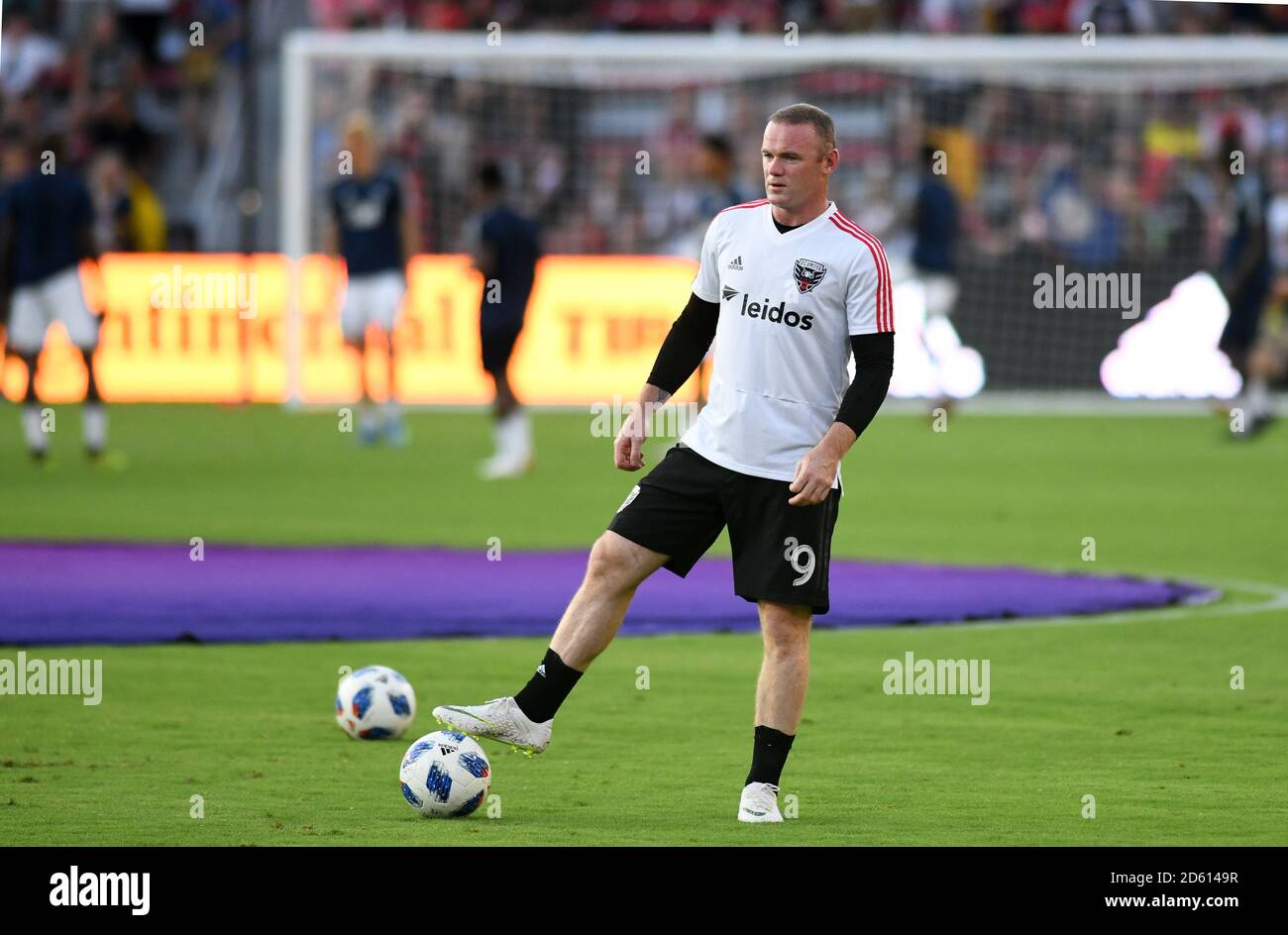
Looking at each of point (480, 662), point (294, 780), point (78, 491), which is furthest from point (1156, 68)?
point (294, 780)

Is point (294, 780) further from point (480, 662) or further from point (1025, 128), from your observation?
point (1025, 128)

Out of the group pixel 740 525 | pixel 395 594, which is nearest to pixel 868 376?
pixel 740 525

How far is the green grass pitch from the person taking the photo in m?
7.25

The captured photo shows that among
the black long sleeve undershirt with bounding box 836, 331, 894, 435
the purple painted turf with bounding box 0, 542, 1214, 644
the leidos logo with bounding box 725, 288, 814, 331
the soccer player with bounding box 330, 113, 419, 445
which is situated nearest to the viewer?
the black long sleeve undershirt with bounding box 836, 331, 894, 435

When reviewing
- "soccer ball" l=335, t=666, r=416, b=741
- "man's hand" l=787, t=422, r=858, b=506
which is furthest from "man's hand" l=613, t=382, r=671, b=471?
"soccer ball" l=335, t=666, r=416, b=741

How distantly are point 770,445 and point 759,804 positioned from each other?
1126 millimetres

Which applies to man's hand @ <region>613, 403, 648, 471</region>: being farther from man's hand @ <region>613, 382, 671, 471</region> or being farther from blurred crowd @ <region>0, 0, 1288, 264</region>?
blurred crowd @ <region>0, 0, 1288, 264</region>

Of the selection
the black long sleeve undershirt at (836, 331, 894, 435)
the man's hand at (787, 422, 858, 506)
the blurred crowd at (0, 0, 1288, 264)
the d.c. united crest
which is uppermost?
the blurred crowd at (0, 0, 1288, 264)

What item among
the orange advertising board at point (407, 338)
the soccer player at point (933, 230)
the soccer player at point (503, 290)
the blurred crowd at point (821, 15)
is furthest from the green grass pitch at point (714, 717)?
the blurred crowd at point (821, 15)

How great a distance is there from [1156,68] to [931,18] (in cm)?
422

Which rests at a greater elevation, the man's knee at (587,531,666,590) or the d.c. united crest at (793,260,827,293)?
the d.c. united crest at (793,260,827,293)

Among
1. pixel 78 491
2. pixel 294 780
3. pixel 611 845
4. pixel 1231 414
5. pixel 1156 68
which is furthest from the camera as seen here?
pixel 1156 68

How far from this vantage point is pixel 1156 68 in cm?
2802

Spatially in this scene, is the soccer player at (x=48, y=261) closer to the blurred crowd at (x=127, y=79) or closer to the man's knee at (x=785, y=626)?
the blurred crowd at (x=127, y=79)
